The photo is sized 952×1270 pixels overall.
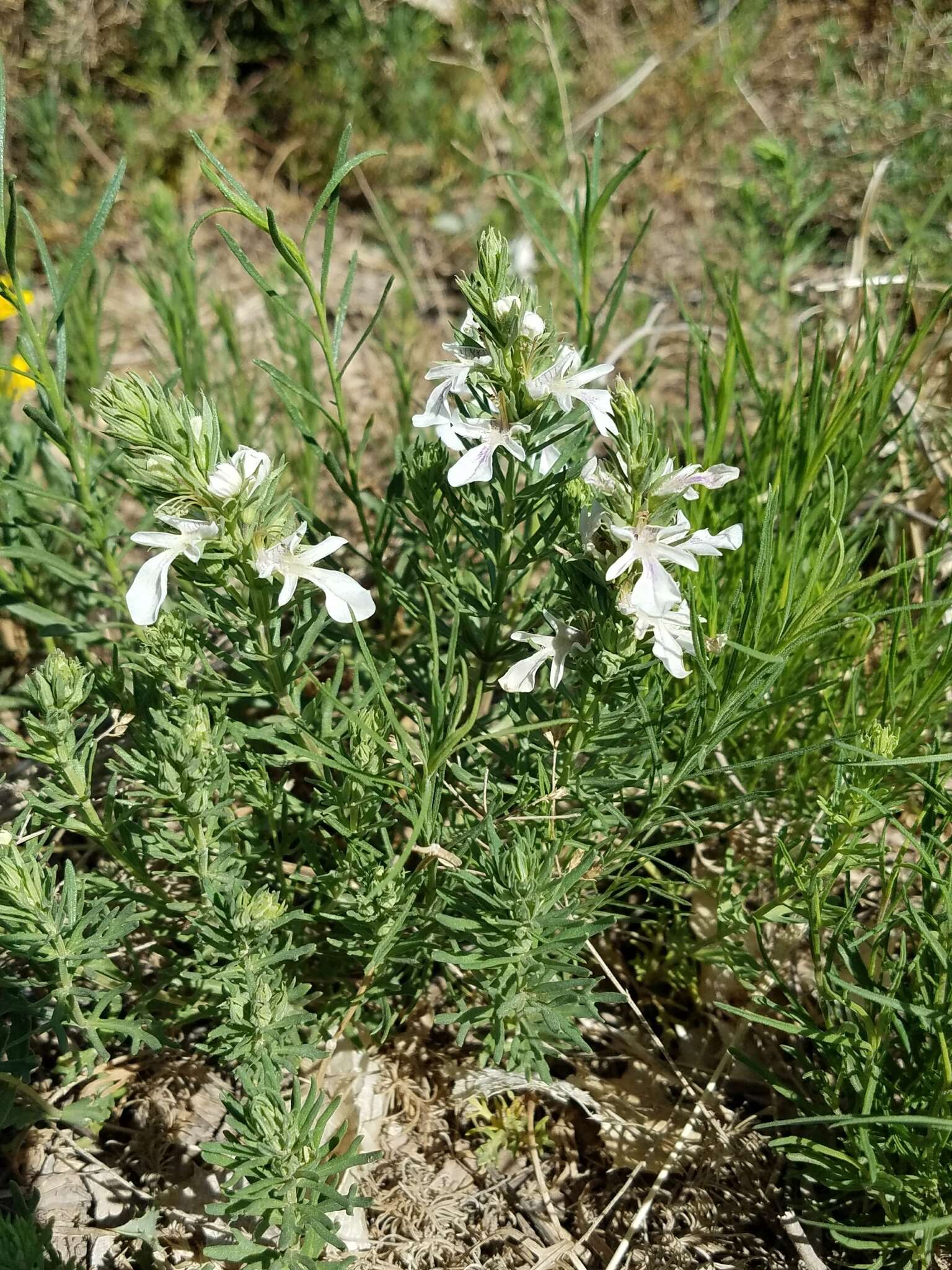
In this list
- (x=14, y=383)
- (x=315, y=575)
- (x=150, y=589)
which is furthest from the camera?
(x=14, y=383)

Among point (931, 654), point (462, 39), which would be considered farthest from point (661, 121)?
point (931, 654)

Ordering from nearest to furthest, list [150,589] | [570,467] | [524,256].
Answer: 1. [150,589]
2. [570,467]
3. [524,256]

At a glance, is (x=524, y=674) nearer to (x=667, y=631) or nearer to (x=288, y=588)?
(x=667, y=631)

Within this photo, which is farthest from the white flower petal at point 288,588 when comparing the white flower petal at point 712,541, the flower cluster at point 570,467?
the white flower petal at point 712,541

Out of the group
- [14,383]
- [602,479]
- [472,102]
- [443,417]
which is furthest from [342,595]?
[472,102]

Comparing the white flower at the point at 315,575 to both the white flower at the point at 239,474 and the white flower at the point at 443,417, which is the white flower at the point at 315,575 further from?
the white flower at the point at 443,417

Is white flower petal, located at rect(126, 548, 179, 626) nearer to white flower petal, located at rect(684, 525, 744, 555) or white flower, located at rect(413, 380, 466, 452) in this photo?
white flower, located at rect(413, 380, 466, 452)

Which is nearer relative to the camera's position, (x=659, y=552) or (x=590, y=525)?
(x=659, y=552)
